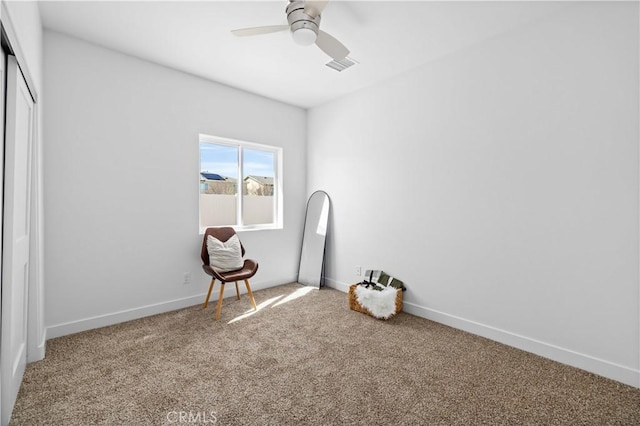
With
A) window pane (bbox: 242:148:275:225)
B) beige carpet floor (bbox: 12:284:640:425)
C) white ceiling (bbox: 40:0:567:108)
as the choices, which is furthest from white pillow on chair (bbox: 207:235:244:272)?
white ceiling (bbox: 40:0:567:108)

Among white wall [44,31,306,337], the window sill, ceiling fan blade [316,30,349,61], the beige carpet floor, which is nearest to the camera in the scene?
the beige carpet floor

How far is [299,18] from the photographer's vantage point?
206 centimetres

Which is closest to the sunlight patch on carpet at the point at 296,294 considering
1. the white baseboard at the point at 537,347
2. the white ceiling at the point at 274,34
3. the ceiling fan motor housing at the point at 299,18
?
the white baseboard at the point at 537,347

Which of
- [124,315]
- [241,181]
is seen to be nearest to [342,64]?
[241,181]

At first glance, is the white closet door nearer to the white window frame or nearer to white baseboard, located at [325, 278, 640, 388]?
the white window frame

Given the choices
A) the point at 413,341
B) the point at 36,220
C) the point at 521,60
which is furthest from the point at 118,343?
the point at 521,60

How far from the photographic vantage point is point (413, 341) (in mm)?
2600

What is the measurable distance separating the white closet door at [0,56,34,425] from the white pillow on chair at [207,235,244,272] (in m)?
1.48

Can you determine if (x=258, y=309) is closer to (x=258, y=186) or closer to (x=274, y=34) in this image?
(x=258, y=186)

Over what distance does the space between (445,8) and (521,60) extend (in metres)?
0.79

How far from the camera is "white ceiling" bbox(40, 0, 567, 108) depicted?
2.25m

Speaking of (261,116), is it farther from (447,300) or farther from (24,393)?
(24,393)

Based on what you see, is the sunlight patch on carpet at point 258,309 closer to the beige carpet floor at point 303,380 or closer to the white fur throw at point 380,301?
the beige carpet floor at point 303,380

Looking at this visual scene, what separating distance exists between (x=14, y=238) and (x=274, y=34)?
232 cm
